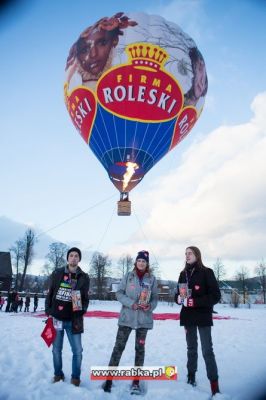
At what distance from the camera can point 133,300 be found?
441 centimetres

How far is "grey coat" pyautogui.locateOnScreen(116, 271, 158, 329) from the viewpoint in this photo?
438 centimetres

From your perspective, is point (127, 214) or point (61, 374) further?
point (127, 214)

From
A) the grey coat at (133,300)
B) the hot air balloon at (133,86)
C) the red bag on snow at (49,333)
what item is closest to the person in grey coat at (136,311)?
the grey coat at (133,300)

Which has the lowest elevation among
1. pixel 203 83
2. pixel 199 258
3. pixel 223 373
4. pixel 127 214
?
pixel 223 373

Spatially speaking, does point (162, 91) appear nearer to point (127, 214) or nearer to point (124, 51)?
point (124, 51)

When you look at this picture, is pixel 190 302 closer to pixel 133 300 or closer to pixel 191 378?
pixel 133 300

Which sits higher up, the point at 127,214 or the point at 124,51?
the point at 124,51

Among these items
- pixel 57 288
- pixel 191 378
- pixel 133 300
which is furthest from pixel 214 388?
pixel 57 288

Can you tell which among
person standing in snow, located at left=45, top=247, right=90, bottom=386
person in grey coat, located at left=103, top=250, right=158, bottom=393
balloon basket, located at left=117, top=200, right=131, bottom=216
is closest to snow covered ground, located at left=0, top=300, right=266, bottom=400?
person standing in snow, located at left=45, top=247, right=90, bottom=386

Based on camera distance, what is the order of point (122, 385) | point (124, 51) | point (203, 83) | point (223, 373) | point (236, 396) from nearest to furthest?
point (236, 396)
point (122, 385)
point (223, 373)
point (124, 51)
point (203, 83)

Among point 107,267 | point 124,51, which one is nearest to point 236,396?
point 124,51

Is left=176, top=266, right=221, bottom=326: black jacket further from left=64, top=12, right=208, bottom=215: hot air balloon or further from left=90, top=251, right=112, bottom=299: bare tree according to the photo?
left=90, top=251, right=112, bottom=299: bare tree

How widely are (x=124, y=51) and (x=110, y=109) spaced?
1939 mm

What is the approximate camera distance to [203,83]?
1267cm
